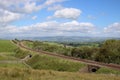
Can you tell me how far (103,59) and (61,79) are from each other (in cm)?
4652

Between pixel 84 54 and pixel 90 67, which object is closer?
pixel 90 67

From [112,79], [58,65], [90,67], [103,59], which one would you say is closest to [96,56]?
[103,59]

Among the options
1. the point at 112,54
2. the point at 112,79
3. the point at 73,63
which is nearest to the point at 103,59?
the point at 112,54

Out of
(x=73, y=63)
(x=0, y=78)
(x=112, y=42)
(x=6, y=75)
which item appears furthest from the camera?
(x=112, y=42)

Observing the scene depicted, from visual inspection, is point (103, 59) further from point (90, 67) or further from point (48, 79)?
point (48, 79)

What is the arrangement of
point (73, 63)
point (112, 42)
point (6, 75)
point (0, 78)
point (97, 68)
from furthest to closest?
point (112, 42) < point (73, 63) < point (97, 68) < point (6, 75) < point (0, 78)

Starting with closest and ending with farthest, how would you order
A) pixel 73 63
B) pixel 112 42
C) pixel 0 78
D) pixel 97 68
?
pixel 0 78 < pixel 97 68 < pixel 73 63 < pixel 112 42

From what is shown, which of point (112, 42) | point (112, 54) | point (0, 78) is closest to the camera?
point (0, 78)

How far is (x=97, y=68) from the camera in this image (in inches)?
1690

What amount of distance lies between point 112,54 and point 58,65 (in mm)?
14806

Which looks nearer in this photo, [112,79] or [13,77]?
[13,77]

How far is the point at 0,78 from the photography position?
1442 centimetres

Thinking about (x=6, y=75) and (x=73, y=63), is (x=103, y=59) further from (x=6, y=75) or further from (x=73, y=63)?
(x=6, y=75)

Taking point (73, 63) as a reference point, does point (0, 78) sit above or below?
above
